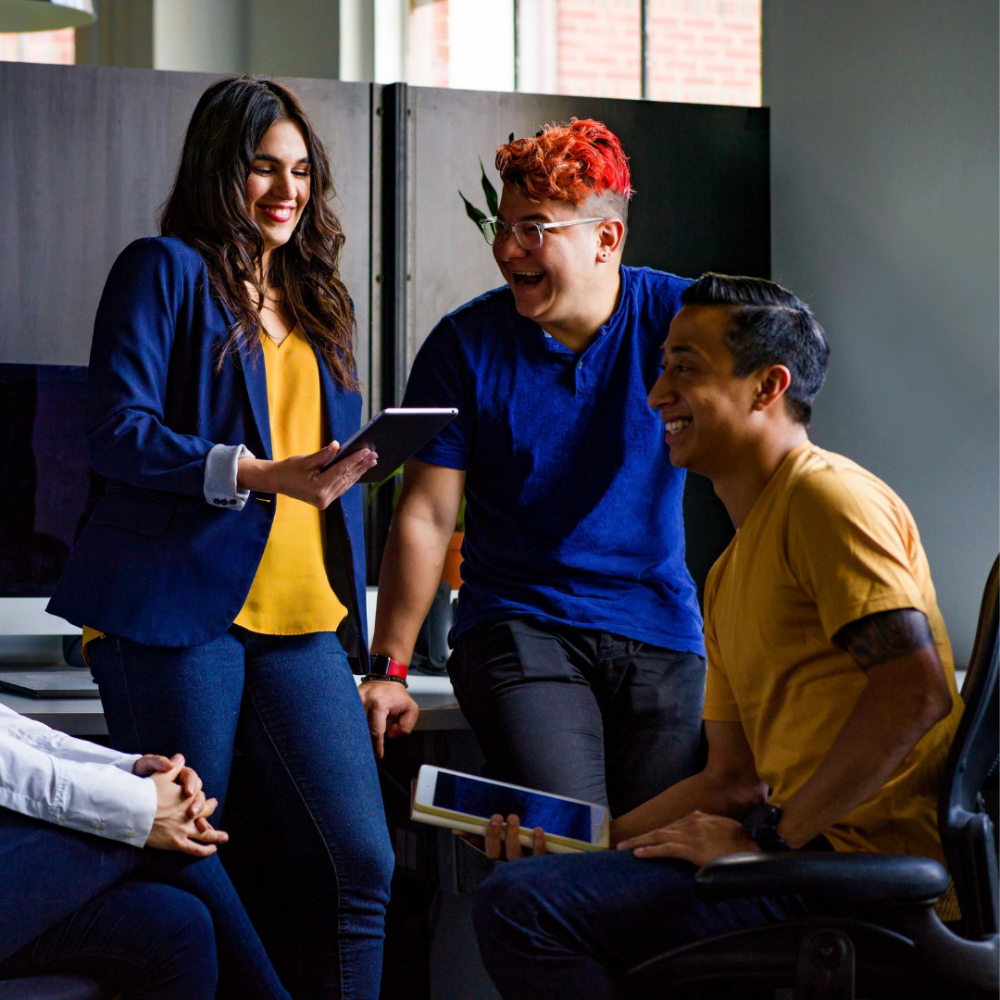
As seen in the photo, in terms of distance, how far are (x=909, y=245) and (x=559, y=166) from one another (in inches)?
33.4

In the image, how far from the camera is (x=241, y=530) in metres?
1.74

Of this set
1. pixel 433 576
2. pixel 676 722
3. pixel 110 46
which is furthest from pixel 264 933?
pixel 110 46

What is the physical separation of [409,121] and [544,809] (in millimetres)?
1817

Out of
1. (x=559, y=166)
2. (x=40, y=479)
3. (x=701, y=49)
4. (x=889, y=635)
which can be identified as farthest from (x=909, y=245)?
(x=701, y=49)

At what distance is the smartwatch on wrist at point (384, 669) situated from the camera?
6.59ft

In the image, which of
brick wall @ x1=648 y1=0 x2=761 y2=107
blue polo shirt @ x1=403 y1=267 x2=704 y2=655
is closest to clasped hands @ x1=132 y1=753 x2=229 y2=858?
blue polo shirt @ x1=403 y1=267 x2=704 y2=655

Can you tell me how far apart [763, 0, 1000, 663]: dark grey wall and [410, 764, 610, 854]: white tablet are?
119 cm

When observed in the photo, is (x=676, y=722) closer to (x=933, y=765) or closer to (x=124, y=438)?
(x=933, y=765)

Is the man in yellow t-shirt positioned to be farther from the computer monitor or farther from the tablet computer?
the computer monitor

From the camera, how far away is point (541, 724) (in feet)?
5.95

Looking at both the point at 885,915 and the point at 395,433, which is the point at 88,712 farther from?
the point at 885,915

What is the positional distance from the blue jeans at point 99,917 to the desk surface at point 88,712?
1.83 feet

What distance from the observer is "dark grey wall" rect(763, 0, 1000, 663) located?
92.6 inches

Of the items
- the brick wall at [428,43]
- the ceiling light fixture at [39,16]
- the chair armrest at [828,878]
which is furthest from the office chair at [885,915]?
the brick wall at [428,43]
